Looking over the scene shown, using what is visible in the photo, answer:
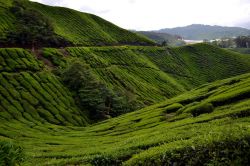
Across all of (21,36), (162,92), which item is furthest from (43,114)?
(162,92)

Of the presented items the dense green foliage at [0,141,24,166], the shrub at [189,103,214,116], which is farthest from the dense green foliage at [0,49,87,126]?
the dense green foliage at [0,141,24,166]

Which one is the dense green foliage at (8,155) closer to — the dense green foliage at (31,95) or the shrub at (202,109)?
the shrub at (202,109)

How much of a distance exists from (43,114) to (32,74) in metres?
31.0

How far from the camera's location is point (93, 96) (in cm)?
13912

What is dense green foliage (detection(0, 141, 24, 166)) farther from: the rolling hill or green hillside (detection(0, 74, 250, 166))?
green hillside (detection(0, 74, 250, 166))

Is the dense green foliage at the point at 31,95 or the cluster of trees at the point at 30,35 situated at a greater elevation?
the cluster of trees at the point at 30,35

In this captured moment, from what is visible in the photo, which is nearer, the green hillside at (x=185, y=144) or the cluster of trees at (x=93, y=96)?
the green hillside at (x=185, y=144)

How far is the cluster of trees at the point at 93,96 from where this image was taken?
13400cm

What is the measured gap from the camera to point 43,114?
117438 mm

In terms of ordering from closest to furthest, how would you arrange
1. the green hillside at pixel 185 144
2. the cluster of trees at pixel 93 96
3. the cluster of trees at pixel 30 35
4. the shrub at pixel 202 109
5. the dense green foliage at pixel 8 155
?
the green hillside at pixel 185 144 < the dense green foliage at pixel 8 155 < the shrub at pixel 202 109 < the cluster of trees at pixel 93 96 < the cluster of trees at pixel 30 35

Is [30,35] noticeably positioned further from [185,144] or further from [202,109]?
[185,144]

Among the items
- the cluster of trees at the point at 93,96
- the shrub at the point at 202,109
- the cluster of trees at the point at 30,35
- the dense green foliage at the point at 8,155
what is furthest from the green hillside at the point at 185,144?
the cluster of trees at the point at 30,35

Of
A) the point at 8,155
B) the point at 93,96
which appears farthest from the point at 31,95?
the point at 8,155

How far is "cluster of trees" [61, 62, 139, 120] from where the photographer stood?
134000 millimetres
